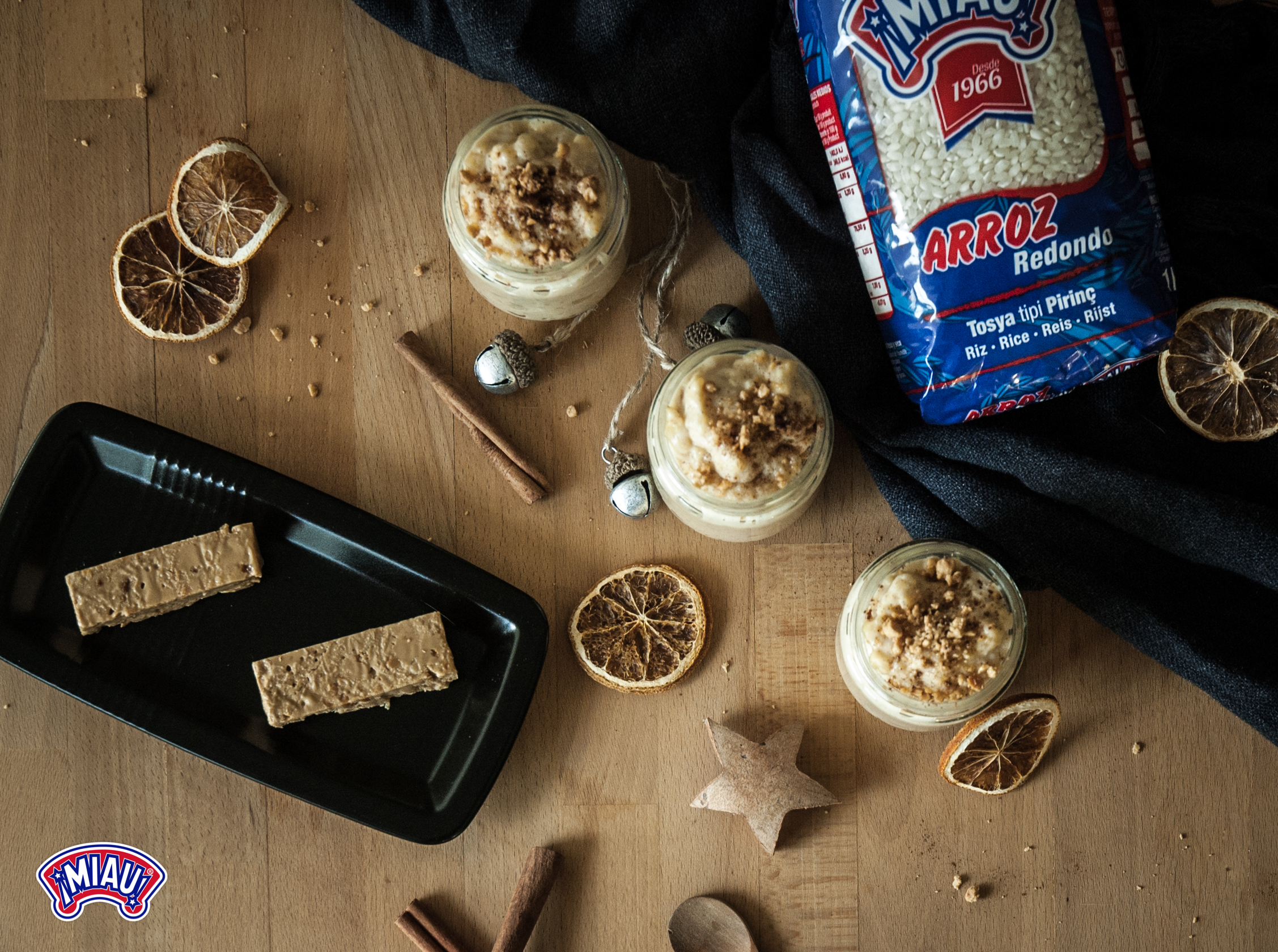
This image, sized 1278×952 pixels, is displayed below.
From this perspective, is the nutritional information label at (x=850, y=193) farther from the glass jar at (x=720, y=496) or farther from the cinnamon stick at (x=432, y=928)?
the cinnamon stick at (x=432, y=928)

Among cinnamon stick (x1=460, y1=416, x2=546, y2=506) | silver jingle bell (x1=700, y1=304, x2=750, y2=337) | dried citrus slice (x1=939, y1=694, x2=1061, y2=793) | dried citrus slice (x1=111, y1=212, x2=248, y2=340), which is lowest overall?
dried citrus slice (x1=939, y1=694, x2=1061, y2=793)

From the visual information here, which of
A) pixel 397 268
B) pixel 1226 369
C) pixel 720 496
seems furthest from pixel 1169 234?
pixel 397 268

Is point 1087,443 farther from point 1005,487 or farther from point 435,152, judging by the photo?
point 435,152

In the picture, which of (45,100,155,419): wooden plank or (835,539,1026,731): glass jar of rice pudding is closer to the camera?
(835,539,1026,731): glass jar of rice pudding

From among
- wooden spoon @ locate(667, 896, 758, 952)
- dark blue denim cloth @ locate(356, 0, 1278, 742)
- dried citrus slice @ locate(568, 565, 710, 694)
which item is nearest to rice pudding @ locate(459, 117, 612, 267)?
dark blue denim cloth @ locate(356, 0, 1278, 742)

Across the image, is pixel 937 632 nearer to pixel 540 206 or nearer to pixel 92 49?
pixel 540 206

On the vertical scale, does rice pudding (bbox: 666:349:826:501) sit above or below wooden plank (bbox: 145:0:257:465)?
below

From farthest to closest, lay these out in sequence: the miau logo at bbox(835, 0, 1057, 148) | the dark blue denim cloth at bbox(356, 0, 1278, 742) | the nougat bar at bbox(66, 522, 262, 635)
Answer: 1. the nougat bar at bbox(66, 522, 262, 635)
2. the dark blue denim cloth at bbox(356, 0, 1278, 742)
3. the miau logo at bbox(835, 0, 1057, 148)

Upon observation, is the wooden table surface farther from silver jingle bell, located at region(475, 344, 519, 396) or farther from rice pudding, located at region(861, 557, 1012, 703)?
rice pudding, located at region(861, 557, 1012, 703)
